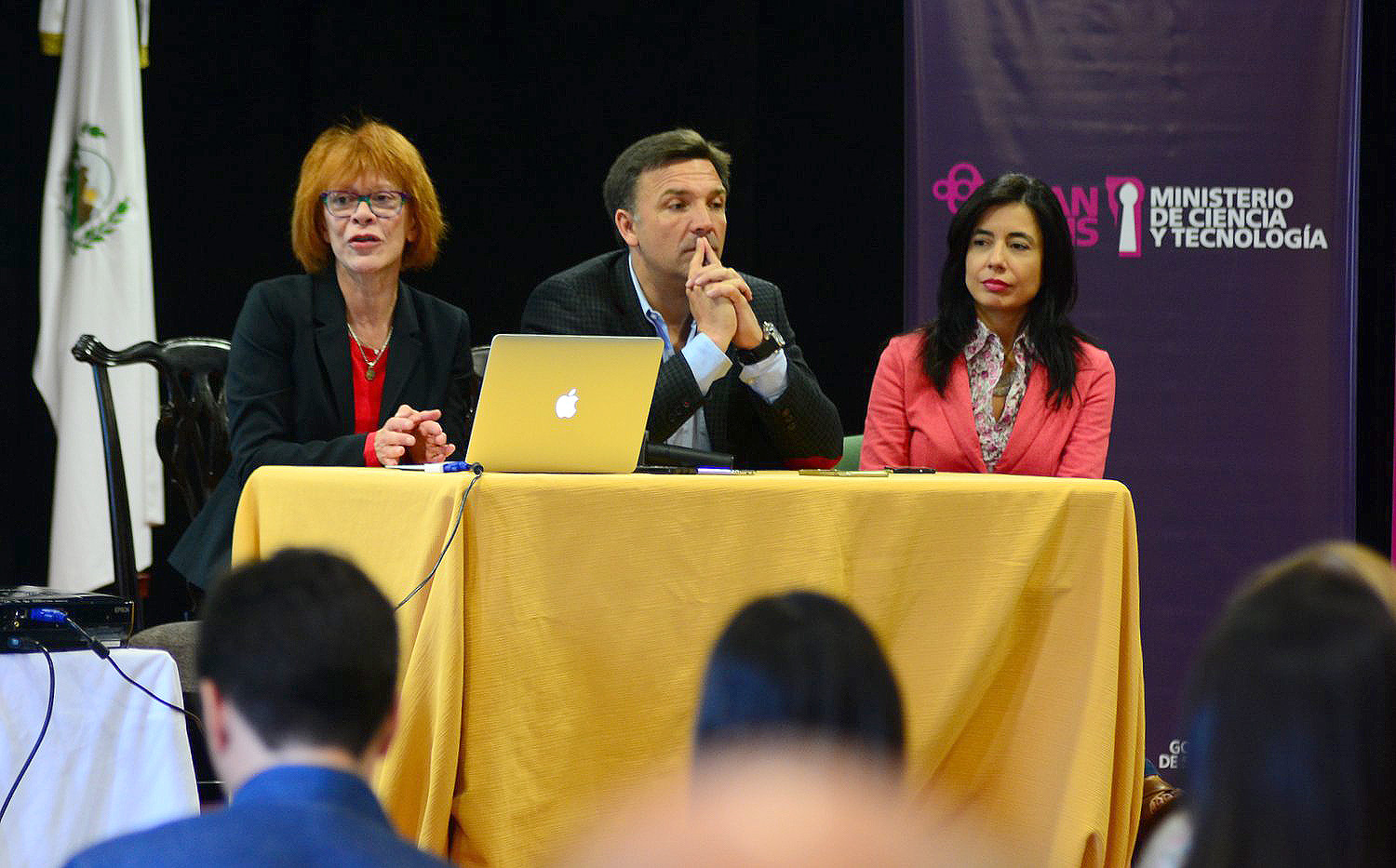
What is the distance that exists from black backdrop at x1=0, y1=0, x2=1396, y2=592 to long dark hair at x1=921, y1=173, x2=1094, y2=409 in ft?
4.00

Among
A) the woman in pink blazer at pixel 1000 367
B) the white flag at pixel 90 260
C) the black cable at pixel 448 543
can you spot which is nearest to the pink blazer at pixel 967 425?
the woman in pink blazer at pixel 1000 367

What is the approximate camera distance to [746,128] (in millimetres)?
4379

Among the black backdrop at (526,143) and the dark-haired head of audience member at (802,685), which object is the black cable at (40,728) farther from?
the black backdrop at (526,143)

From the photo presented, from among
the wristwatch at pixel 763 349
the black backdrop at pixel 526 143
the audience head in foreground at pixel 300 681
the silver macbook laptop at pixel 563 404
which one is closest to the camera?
the audience head in foreground at pixel 300 681

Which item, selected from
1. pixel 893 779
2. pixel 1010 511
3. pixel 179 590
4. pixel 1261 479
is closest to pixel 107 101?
pixel 179 590

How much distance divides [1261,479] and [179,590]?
10.0 feet

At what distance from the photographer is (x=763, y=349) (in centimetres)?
289

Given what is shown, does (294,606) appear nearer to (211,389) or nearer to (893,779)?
(893,779)

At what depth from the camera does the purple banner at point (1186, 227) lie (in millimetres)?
4086

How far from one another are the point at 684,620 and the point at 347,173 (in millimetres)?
1305

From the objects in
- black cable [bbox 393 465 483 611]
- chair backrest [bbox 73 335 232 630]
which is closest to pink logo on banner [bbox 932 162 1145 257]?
chair backrest [bbox 73 335 232 630]

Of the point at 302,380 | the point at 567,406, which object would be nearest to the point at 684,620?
the point at 567,406

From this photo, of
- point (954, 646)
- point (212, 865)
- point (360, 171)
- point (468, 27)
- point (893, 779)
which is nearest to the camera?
point (893, 779)

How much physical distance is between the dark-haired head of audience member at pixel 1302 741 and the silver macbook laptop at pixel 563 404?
58.6 inches
